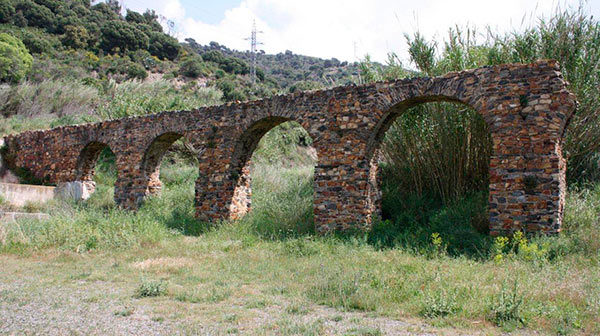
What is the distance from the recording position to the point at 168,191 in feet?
44.7

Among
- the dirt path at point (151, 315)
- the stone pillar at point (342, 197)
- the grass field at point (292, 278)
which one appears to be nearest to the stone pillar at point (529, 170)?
the grass field at point (292, 278)

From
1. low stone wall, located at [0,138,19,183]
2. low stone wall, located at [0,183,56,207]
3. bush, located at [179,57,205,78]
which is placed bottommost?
low stone wall, located at [0,183,56,207]

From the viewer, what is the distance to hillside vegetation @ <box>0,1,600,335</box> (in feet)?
13.7

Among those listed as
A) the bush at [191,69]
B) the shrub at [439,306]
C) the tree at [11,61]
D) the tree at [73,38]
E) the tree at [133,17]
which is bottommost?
the shrub at [439,306]

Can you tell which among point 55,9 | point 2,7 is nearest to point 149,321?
point 2,7

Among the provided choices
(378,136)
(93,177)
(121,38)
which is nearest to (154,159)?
(93,177)

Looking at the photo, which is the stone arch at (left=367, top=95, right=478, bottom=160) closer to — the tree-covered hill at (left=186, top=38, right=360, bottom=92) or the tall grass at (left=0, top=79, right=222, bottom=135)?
the tall grass at (left=0, top=79, right=222, bottom=135)

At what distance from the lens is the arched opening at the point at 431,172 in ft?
27.2

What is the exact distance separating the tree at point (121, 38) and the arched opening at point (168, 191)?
96.4ft

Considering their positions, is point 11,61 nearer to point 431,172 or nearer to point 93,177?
point 93,177

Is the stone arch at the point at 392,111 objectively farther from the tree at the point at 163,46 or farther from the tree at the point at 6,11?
the tree at the point at 6,11

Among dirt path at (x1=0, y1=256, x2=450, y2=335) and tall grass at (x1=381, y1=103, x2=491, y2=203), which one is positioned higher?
tall grass at (x1=381, y1=103, x2=491, y2=203)

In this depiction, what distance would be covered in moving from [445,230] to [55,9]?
148 feet

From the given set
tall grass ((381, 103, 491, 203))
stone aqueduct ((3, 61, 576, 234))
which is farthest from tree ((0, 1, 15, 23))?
tall grass ((381, 103, 491, 203))
